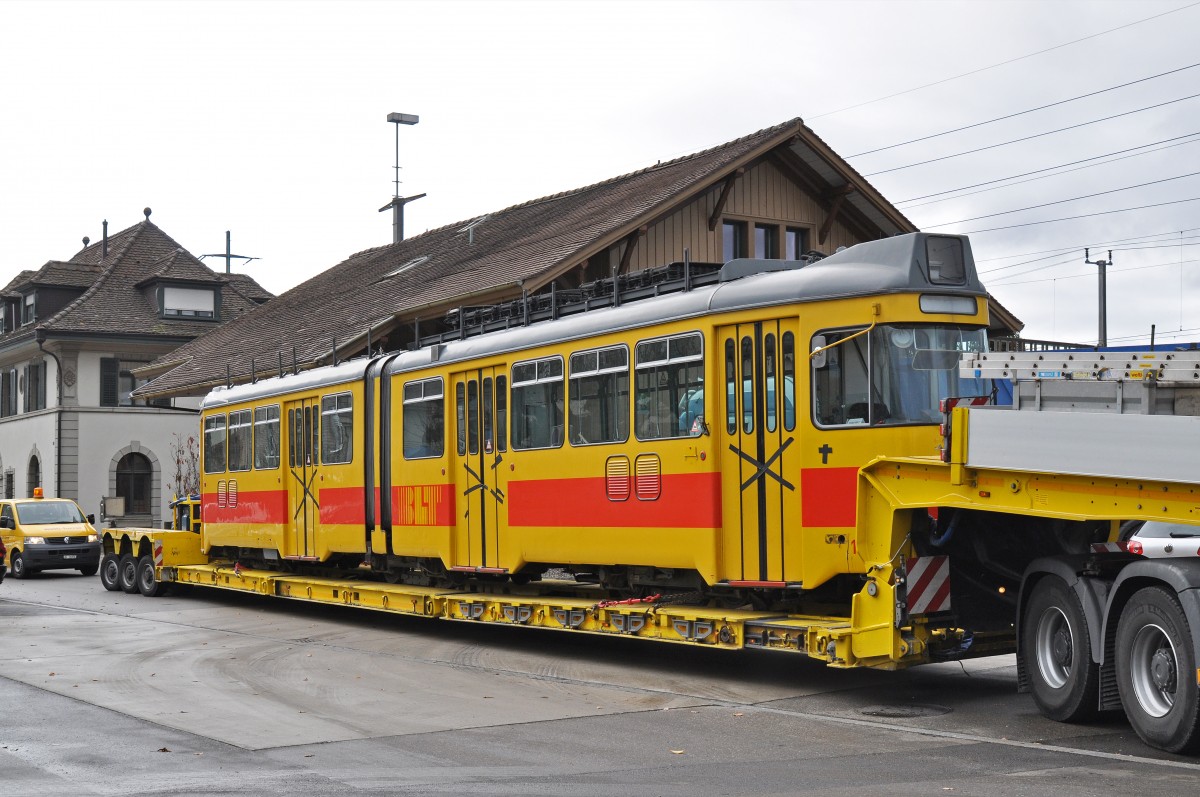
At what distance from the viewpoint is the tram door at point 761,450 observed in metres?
12.3

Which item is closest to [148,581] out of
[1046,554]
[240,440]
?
[240,440]

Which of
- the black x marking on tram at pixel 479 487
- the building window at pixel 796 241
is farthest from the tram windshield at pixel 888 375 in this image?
the building window at pixel 796 241

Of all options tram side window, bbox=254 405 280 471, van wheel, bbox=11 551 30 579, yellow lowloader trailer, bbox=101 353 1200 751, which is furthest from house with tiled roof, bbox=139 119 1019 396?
yellow lowloader trailer, bbox=101 353 1200 751

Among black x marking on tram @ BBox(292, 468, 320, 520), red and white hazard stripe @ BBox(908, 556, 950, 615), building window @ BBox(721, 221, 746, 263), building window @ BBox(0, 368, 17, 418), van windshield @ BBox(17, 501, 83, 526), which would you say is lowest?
red and white hazard stripe @ BBox(908, 556, 950, 615)

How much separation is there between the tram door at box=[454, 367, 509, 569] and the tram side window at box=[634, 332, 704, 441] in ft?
8.66

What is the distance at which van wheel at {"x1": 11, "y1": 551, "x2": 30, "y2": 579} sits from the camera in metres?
31.1

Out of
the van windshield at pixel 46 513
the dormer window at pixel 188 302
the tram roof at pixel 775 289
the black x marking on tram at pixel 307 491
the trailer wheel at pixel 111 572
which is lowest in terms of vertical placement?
the trailer wheel at pixel 111 572

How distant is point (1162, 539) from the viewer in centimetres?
924

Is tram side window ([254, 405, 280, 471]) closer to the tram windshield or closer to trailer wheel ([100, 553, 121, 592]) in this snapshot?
trailer wheel ([100, 553, 121, 592])

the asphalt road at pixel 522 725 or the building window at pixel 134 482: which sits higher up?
the building window at pixel 134 482

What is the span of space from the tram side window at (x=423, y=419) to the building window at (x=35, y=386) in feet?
116

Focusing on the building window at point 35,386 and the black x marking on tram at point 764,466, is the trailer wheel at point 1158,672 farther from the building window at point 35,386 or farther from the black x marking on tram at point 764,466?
the building window at point 35,386

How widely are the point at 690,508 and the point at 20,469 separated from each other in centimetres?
4339

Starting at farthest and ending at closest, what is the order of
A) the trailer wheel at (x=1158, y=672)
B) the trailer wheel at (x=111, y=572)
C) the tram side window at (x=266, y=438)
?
the trailer wheel at (x=111, y=572)
the tram side window at (x=266, y=438)
the trailer wheel at (x=1158, y=672)
